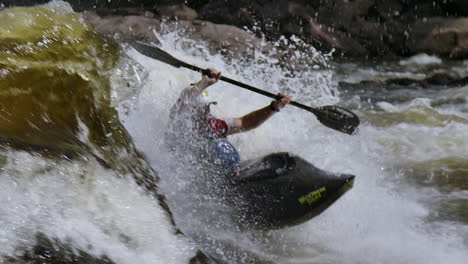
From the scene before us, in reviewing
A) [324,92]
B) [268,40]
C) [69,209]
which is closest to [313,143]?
[324,92]

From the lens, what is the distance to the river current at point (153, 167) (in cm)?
207

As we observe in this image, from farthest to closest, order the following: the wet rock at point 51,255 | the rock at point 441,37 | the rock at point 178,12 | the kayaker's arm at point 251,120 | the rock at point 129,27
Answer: the rock at point 178,12 → the rock at point 129,27 → the rock at point 441,37 → the kayaker's arm at point 251,120 → the wet rock at point 51,255

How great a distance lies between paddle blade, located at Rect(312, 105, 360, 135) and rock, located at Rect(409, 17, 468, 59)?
3.79 meters

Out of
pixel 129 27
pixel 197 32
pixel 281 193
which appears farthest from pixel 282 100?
pixel 129 27

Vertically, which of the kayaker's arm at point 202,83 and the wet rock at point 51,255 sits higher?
the kayaker's arm at point 202,83

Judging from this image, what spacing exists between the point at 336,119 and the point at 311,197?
2.83ft

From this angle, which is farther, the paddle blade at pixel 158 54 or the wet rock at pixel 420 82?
the wet rock at pixel 420 82

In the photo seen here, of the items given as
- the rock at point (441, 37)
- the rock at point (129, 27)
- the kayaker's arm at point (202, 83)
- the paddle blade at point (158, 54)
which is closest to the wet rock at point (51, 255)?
the kayaker's arm at point (202, 83)

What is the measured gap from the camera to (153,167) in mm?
3057

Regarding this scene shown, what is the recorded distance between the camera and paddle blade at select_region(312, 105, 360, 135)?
3.42 meters

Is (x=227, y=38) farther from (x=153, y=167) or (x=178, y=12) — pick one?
(x=153, y=167)

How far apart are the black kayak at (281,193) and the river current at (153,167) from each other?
0.13m

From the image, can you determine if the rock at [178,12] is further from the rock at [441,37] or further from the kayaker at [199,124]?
the kayaker at [199,124]

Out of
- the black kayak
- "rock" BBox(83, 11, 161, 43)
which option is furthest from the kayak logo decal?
"rock" BBox(83, 11, 161, 43)
